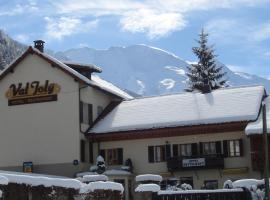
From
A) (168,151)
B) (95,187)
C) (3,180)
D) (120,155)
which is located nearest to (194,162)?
(168,151)

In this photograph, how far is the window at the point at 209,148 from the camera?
45906 millimetres

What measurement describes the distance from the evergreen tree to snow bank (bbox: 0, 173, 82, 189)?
43991 mm

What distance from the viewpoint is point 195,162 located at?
4516 centimetres

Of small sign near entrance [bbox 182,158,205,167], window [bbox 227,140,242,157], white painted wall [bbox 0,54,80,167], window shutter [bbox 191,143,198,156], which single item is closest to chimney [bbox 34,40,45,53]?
white painted wall [bbox 0,54,80,167]

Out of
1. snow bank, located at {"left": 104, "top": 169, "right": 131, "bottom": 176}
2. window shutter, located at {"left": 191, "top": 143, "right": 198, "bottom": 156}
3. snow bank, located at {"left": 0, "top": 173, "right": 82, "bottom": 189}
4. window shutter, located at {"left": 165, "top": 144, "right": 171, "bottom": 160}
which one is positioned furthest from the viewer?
window shutter, located at {"left": 165, "top": 144, "right": 171, "bottom": 160}

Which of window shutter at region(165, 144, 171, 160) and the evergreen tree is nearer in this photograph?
window shutter at region(165, 144, 171, 160)

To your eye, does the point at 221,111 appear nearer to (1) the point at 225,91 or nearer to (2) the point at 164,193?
(1) the point at 225,91

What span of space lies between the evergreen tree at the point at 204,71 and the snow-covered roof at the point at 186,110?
53.4 feet

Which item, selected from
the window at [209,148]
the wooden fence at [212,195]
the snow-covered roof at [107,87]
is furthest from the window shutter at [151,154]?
the wooden fence at [212,195]

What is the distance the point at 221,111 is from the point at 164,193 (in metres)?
21.1

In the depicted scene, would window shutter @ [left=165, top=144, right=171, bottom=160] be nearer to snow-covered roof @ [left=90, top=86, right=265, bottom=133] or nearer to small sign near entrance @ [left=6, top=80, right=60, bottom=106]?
snow-covered roof @ [left=90, top=86, right=265, bottom=133]

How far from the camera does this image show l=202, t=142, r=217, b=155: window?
151 ft

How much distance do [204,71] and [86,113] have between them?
2320 centimetres

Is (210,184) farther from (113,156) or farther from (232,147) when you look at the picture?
(113,156)
